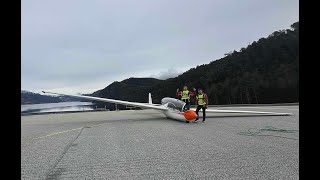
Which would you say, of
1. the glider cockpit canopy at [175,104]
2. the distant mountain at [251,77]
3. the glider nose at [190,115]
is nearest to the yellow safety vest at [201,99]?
the glider nose at [190,115]

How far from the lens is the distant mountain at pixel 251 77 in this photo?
1541 cm

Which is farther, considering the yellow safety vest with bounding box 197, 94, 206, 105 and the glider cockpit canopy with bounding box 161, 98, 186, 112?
the glider cockpit canopy with bounding box 161, 98, 186, 112

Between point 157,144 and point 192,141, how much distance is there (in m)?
1.12

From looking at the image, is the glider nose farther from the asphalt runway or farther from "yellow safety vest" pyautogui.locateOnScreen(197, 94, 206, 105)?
the asphalt runway

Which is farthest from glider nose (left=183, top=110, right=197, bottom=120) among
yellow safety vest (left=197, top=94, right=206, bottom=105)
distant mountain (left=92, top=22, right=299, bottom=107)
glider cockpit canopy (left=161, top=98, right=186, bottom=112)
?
distant mountain (left=92, top=22, right=299, bottom=107)

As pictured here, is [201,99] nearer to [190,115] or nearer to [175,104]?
[190,115]

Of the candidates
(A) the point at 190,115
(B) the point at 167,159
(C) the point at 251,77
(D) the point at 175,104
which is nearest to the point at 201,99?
(A) the point at 190,115

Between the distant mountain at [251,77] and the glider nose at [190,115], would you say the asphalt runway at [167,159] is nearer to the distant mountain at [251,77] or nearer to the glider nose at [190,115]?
the distant mountain at [251,77]

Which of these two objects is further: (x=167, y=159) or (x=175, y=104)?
(x=175, y=104)

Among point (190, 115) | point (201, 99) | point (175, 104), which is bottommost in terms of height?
point (190, 115)

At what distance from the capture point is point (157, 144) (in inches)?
341

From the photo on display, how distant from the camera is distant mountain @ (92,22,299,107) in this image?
15.4m

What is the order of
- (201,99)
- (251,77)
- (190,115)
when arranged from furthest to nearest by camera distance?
(251,77) < (201,99) < (190,115)

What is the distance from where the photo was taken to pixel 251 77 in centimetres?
3064
